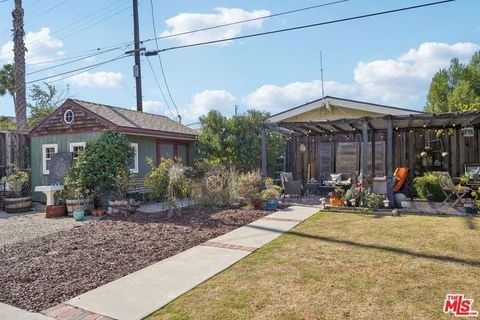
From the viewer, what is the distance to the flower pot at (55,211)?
29.5 feet

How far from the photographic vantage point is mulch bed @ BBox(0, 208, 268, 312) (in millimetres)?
3713

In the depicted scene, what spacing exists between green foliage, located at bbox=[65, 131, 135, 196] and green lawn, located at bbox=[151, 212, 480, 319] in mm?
5979

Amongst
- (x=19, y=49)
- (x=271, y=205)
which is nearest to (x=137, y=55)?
(x=19, y=49)

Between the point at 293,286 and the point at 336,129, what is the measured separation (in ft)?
29.9

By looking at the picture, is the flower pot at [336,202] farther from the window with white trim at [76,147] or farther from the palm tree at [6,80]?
the palm tree at [6,80]

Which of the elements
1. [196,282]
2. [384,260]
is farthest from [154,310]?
[384,260]

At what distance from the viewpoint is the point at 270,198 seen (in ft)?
29.7

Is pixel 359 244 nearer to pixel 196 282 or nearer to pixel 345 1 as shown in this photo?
pixel 196 282

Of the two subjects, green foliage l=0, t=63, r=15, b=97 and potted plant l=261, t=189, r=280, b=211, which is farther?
green foliage l=0, t=63, r=15, b=97

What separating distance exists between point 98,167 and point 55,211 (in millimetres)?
1595

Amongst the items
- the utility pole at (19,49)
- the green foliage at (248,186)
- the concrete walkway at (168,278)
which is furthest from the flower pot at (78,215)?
the utility pole at (19,49)

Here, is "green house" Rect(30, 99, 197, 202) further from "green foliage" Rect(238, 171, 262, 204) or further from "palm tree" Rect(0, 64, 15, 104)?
"palm tree" Rect(0, 64, 15, 104)

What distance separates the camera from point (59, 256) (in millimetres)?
5004

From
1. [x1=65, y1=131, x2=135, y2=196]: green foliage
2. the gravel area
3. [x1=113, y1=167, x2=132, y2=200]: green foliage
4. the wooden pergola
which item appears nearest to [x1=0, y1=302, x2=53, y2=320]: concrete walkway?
the gravel area
